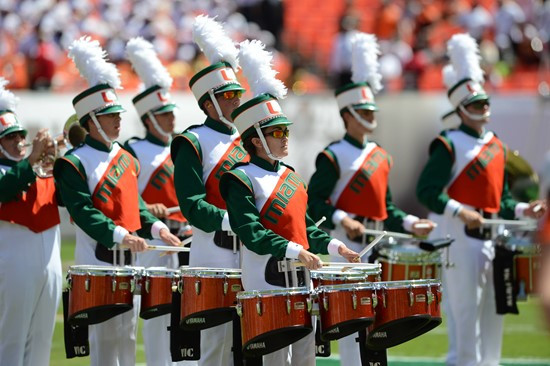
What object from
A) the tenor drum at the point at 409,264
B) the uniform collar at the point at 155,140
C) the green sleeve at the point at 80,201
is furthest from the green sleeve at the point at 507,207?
the green sleeve at the point at 80,201

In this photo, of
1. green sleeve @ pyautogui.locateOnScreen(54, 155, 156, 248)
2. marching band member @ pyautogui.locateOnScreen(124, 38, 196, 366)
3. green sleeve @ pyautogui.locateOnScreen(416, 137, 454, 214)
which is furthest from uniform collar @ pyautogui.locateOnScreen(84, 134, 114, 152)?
green sleeve @ pyautogui.locateOnScreen(416, 137, 454, 214)

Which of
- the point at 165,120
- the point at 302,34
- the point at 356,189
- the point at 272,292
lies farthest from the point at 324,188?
the point at 302,34

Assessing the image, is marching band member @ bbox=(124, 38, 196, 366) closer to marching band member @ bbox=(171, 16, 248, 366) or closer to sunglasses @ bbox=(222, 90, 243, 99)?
marching band member @ bbox=(171, 16, 248, 366)

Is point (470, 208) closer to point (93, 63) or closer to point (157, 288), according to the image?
point (157, 288)

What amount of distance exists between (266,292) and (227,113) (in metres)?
1.70

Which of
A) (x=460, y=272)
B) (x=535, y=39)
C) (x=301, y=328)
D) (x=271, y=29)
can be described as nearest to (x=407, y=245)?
(x=460, y=272)

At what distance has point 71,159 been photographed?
7.88 metres

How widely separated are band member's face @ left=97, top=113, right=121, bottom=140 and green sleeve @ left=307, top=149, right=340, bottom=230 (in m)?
1.54

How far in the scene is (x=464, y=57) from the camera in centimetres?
1011

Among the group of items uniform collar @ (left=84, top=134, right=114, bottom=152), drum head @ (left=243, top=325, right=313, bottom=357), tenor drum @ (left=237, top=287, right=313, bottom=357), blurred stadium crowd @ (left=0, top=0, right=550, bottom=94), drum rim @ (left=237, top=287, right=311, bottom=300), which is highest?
blurred stadium crowd @ (left=0, top=0, right=550, bottom=94)

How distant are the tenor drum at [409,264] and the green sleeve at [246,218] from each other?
210 cm

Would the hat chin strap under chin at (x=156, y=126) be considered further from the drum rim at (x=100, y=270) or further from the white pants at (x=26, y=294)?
the drum rim at (x=100, y=270)

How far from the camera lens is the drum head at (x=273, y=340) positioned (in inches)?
259

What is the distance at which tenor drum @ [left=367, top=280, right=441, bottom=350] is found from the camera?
271 inches
